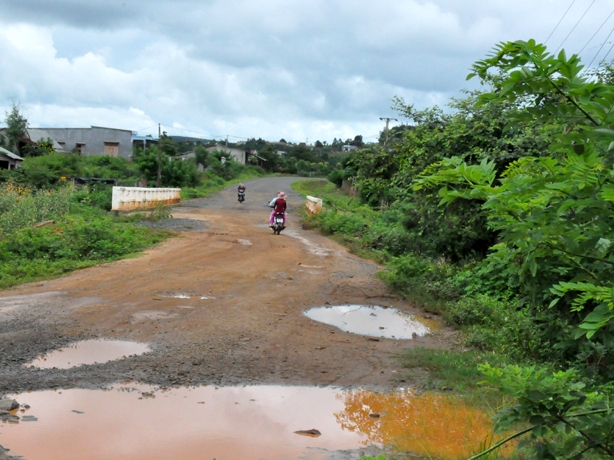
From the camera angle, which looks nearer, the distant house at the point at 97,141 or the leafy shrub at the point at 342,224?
the leafy shrub at the point at 342,224

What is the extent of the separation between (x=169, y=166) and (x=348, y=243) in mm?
36484

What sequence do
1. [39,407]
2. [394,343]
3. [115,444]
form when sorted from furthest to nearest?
[394,343] → [39,407] → [115,444]

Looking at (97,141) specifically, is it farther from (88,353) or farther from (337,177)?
(88,353)

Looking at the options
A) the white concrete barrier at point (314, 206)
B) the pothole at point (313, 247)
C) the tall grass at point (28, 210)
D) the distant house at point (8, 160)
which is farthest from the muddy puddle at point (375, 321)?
the distant house at point (8, 160)

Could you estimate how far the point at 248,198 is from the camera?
46594 millimetres

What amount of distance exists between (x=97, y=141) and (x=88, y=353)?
278 feet

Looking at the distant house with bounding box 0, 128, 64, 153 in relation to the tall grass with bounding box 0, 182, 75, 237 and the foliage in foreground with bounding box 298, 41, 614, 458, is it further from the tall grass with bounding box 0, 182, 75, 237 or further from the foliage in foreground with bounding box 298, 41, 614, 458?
the foliage in foreground with bounding box 298, 41, 614, 458

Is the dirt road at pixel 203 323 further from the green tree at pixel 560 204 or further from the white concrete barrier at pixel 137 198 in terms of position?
the white concrete barrier at pixel 137 198

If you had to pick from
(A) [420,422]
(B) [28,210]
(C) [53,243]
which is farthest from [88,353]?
(B) [28,210]

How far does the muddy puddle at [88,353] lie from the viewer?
265 inches

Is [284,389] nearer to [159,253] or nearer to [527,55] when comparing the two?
[527,55]

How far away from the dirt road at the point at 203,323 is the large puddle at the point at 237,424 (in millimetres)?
352

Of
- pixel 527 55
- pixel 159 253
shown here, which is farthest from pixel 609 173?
pixel 159 253

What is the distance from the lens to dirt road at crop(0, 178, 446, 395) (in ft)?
21.8
